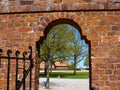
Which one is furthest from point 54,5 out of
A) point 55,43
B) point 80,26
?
point 55,43

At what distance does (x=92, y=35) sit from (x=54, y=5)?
901mm

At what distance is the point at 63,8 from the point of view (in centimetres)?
480

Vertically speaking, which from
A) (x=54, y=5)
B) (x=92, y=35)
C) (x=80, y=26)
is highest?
(x=54, y=5)

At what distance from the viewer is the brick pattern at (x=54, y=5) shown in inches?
187

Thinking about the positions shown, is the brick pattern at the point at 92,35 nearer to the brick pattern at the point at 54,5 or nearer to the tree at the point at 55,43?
the brick pattern at the point at 54,5

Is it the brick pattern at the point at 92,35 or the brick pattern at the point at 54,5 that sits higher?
the brick pattern at the point at 54,5

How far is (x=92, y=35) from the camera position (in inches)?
185

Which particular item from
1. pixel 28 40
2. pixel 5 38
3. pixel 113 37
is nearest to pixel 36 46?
pixel 28 40

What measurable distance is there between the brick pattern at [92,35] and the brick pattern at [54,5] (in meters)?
0.09

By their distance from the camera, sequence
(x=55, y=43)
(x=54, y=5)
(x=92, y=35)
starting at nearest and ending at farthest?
(x=92, y=35) < (x=54, y=5) < (x=55, y=43)

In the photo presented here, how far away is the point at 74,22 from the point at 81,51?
27895 mm

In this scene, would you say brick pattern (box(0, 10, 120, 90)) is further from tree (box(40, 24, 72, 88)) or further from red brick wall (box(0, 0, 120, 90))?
tree (box(40, 24, 72, 88))

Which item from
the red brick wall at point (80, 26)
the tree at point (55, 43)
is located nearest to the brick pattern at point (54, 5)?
the red brick wall at point (80, 26)

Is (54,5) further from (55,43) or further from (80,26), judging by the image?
(55,43)
